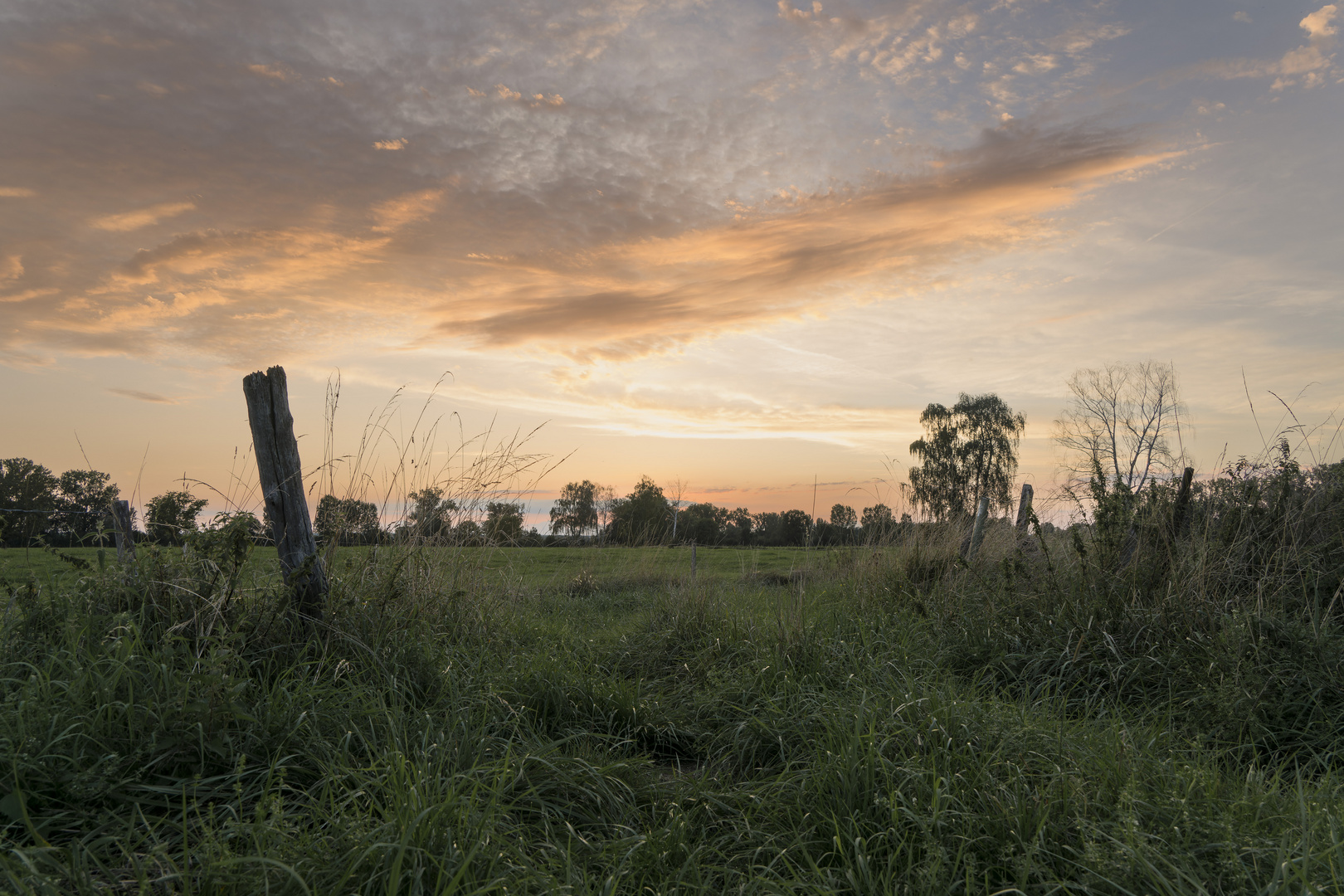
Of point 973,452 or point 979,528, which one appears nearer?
point 979,528

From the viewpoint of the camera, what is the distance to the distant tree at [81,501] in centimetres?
553

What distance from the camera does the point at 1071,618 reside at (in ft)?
15.3

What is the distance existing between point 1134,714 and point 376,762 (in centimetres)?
392

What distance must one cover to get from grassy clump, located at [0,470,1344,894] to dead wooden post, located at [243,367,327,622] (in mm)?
312

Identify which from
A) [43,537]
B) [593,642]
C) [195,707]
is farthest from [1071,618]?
[43,537]

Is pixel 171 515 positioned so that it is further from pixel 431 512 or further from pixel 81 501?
pixel 81 501

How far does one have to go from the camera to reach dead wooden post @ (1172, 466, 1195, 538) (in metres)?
5.40

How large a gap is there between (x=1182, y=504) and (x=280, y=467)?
660 centimetres

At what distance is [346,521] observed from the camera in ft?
15.9

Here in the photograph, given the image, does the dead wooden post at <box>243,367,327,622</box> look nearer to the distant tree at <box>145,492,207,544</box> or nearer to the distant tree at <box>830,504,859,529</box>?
the distant tree at <box>145,492,207,544</box>

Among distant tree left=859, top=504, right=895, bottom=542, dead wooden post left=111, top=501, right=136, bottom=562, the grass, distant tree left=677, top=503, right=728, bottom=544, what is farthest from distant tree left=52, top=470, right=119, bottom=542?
distant tree left=859, top=504, right=895, bottom=542

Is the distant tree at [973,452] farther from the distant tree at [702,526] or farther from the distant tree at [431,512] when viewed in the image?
the distant tree at [431,512]

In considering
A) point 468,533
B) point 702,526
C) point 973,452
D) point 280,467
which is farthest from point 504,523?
point 973,452

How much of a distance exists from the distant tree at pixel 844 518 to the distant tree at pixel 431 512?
4943 mm
